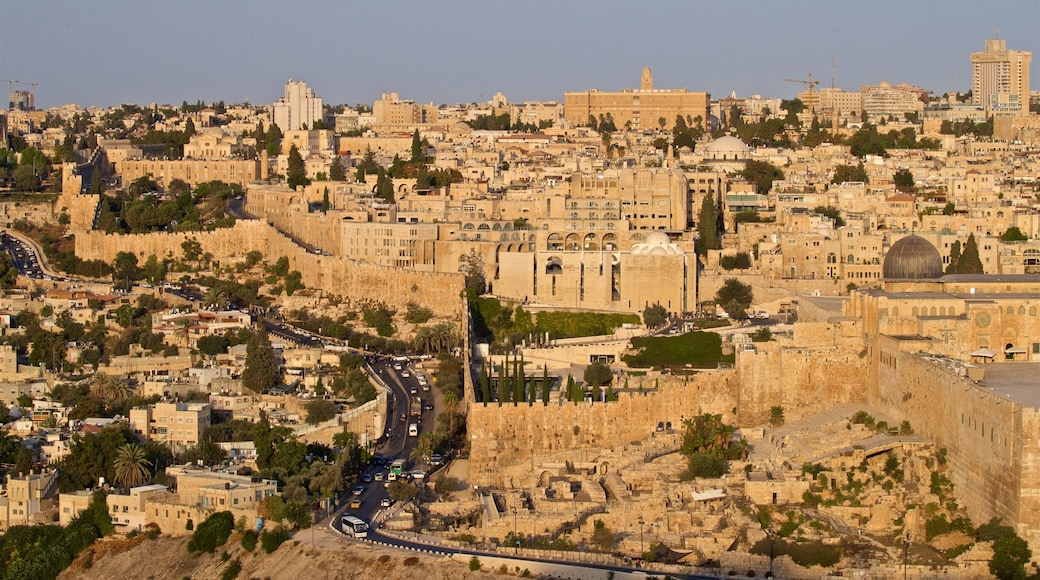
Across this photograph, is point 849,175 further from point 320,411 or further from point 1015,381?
point 1015,381

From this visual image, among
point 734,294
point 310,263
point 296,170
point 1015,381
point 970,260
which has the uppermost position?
point 296,170

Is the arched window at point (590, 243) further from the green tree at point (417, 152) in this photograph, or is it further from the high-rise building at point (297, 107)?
the high-rise building at point (297, 107)

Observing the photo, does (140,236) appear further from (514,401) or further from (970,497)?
(970,497)

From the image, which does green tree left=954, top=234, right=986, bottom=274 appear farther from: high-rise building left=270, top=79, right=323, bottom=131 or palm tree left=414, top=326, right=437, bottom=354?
high-rise building left=270, top=79, right=323, bottom=131

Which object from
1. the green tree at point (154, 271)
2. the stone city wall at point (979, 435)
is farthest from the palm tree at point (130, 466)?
the green tree at point (154, 271)

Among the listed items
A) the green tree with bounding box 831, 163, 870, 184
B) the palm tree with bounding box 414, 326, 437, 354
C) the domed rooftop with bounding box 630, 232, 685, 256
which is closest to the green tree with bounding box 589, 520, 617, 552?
the palm tree with bounding box 414, 326, 437, 354

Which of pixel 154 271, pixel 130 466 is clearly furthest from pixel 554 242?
pixel 130 466

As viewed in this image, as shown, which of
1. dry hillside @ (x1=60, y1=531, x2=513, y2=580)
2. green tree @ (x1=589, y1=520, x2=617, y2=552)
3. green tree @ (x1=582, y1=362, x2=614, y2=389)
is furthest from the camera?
green tree @ (x1=582, y1=362, x2=614, y2=389)

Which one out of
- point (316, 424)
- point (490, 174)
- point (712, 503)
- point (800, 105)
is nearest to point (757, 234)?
point (490, 174)
